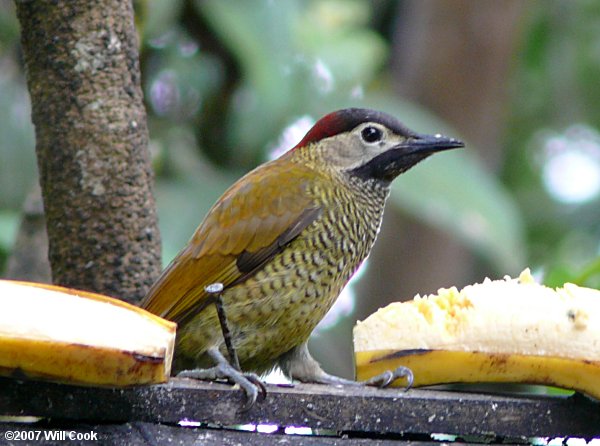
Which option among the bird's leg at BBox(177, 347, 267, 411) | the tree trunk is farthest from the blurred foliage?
the bird's leg at BBox(177, 347, 267, 411)

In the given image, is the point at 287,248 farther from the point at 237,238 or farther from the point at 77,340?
the point at 77,340

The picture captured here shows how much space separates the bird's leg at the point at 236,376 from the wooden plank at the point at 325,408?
0.02 metres

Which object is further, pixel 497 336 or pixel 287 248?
pixel 287 248

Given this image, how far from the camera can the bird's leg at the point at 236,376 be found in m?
2.11

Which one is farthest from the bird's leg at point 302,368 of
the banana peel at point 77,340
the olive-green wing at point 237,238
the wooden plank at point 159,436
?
the banana peel at point 77,340

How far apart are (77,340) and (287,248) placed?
1262 millimetres

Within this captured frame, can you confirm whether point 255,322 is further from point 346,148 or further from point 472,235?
point 472,235

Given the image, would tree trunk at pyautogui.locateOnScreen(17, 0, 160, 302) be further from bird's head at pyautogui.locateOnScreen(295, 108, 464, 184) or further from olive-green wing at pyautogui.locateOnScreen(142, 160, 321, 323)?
bird's head at pyautogui.locateOnScreen(295, 108, 464, 184)

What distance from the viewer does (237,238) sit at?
3.21 meters

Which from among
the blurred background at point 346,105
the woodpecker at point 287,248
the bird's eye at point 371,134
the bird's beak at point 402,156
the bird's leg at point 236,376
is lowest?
the bird's leg at point 236,376

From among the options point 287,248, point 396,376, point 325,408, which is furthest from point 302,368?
point 325,408

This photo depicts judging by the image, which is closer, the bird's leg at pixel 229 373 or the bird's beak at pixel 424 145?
the bird's leg at pixel 229 373

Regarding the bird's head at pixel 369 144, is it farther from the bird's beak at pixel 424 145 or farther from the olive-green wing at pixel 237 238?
the olive-green wing at pixel 237 238

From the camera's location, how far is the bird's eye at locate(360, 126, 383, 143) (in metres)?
3.45
